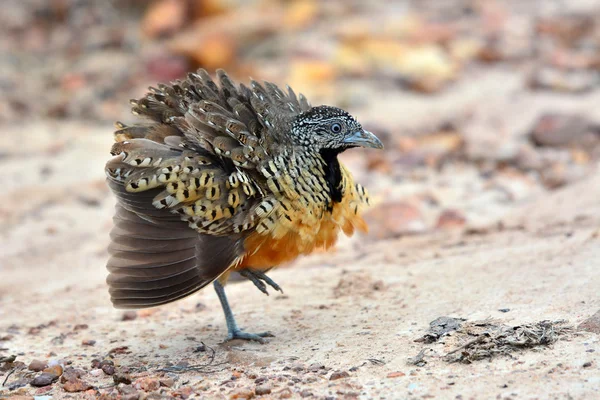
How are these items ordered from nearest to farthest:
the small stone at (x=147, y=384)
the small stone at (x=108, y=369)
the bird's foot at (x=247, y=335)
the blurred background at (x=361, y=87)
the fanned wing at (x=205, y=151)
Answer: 1. the small stone at (x=147, y=384)
2. the small stone at (x=108, y=369)
3. the fanned wing at (x=205, y=151)
4. the bird's foot at (x=247, y=335)
5. the blurred background at (x=361, y=87)

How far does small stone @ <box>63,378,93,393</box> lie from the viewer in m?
4.81

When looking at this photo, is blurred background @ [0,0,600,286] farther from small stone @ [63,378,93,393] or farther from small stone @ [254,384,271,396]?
small stone @ [254,384,271,396]

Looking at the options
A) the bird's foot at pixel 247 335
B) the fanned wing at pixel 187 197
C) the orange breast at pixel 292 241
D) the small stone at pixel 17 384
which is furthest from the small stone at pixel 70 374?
the orange breast at pixel 292 241

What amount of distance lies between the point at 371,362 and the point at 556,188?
477 cm

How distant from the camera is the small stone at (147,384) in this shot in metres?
4.71

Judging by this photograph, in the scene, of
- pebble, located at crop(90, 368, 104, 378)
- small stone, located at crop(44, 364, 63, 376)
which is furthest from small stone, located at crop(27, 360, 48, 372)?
pebble, located at crop(90, 368, 104, 378)

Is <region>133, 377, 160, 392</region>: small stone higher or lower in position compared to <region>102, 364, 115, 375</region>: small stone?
lower

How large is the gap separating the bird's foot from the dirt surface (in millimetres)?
136

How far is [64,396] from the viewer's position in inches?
188

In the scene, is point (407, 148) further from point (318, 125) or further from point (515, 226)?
point (318, 125)

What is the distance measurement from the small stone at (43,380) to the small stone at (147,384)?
0.57 metres

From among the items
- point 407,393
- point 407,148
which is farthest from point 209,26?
point 407,393

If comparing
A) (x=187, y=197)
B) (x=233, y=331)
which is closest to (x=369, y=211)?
(x=233, y=331)

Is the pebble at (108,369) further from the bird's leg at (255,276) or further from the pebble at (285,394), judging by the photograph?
the pebble at (285,394)
